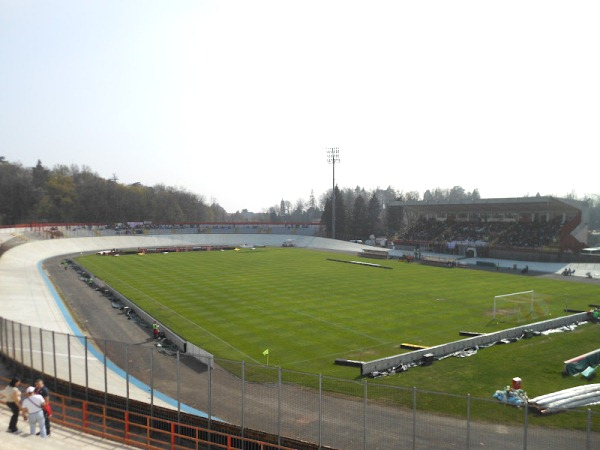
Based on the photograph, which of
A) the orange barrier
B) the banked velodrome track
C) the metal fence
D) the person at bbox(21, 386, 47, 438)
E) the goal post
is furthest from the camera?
the goal post

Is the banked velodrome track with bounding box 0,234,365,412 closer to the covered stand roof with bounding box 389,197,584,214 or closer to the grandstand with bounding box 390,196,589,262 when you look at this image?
the grandstand with bounding box 390,196,589,262

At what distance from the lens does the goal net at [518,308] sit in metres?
31.8

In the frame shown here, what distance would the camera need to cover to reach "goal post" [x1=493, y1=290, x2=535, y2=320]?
3259 centimetres

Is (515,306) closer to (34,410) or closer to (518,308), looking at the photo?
(518,308)

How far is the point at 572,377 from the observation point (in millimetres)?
20047

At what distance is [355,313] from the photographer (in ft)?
107

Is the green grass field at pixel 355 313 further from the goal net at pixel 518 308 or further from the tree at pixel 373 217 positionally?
the tree at pixel 373 217

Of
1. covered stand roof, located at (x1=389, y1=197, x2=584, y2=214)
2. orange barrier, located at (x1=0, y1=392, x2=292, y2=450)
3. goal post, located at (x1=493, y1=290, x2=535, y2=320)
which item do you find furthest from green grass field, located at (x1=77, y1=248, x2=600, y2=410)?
covered stand roof, located at (x1=389, y1=197, x2=584, y2=214)

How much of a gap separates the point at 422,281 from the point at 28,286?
37408 millimetres

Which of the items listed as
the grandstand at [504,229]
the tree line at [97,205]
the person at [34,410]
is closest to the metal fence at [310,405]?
the person at [34,410]

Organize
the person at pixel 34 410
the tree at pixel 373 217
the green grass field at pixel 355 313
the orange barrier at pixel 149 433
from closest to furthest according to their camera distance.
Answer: the person at pixel 34 410
the orange barrier at pixel 149 433
the green grass field at pixel 355 313
the tree at pixel 373 217

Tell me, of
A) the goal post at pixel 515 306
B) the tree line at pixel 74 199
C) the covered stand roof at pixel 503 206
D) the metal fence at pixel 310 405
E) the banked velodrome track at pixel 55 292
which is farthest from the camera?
the tree line at pixel 74 199

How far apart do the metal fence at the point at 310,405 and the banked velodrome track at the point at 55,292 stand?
110 mm

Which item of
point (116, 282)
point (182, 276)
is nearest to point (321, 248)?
point (182, 276)
